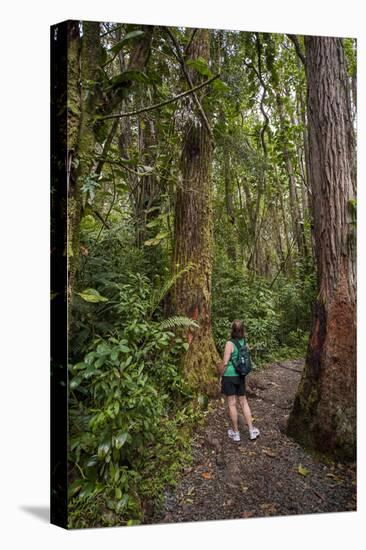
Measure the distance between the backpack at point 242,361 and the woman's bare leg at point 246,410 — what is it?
0.20 m

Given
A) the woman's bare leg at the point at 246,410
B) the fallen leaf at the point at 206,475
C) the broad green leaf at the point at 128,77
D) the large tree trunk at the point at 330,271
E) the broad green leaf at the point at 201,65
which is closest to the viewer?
the broad green leaf at the point at 128,77

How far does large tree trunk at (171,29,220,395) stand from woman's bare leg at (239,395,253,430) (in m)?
0.25

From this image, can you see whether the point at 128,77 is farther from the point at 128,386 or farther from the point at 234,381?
the point at 234,381

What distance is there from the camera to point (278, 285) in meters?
5.00

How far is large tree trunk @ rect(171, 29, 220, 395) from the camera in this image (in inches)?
184

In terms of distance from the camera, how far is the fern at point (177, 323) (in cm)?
453

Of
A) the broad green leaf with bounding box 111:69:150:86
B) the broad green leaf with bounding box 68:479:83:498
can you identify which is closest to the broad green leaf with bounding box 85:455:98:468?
the broad green leaf with bounding box 68:479:83:498

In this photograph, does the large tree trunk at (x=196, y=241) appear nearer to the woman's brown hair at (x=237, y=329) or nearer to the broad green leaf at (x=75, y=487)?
the woman's brown hair at (x=237, y=329)

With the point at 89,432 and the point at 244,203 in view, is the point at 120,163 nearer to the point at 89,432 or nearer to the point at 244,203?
the point at 244,203

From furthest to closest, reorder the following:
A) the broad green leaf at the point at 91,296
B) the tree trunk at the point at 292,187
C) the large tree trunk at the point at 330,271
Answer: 1. the tree trunk at the point at 292,187
2. the large tree trunk at the point at 330,271
3. the broad green leaf at the point at 91,296

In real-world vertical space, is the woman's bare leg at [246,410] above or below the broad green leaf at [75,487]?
above

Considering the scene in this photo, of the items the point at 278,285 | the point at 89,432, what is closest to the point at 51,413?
the point at 89,432

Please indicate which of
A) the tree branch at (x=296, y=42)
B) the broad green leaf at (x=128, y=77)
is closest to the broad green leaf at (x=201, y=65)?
the broad green leaf at (x=128, y=77)

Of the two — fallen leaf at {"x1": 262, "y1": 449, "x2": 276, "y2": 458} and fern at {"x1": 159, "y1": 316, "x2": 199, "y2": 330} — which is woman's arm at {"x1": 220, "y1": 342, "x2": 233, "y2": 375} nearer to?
fern at {"x1": 159, "y1": 316, "x2": 199, "y2": 330}
